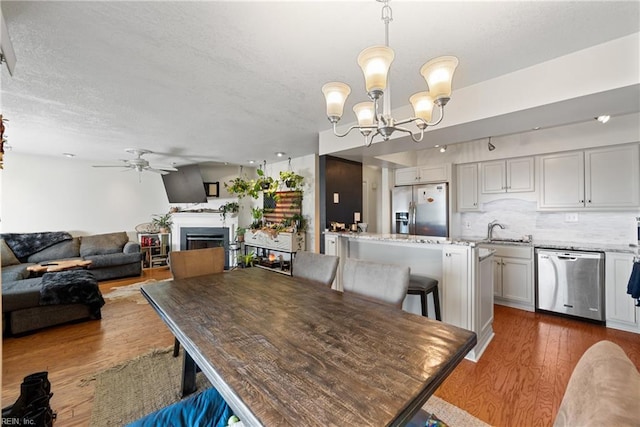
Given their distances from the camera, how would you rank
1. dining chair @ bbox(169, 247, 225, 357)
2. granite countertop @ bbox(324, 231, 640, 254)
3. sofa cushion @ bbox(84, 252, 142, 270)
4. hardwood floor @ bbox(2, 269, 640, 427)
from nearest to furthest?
hardwood floor @ bbox(2, 269, 640, 427) → dining chair @ bbox(169, 247, 225, 357) → granite countertop @ bbox(324, 231, 640, 254) → sofa cushion @ bbox(84, 252, 142, 270)

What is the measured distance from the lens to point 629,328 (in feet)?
9.16

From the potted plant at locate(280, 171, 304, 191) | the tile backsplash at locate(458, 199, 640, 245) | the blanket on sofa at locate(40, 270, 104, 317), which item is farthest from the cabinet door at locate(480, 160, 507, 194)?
the blanket on sofa at locate(40, 270, 104, 317)

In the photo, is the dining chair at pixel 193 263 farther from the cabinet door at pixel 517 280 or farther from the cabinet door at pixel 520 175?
the cabinet door at pixel 520 175

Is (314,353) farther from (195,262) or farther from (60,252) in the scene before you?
(60,252)

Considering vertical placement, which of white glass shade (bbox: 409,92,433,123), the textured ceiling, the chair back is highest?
the textured ceiling

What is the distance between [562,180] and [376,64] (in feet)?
12.0

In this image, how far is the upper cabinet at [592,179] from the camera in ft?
9.74

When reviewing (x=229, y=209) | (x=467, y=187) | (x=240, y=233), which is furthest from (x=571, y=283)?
(x=229, y=209)

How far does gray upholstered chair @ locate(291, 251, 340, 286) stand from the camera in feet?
6.93

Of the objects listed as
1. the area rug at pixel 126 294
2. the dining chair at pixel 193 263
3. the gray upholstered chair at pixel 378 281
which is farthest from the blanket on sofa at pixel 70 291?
the gray upholstered chair at pixel 378 281

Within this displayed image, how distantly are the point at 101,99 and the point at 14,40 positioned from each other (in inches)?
33.4

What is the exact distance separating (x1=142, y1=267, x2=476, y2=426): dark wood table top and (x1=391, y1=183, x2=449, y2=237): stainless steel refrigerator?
3183 mm

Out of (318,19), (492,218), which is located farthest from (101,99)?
(492,218)

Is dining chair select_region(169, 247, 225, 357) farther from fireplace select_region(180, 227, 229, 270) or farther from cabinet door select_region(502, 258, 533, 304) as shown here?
cabinet door select_region(502, 258, 533, 304)
